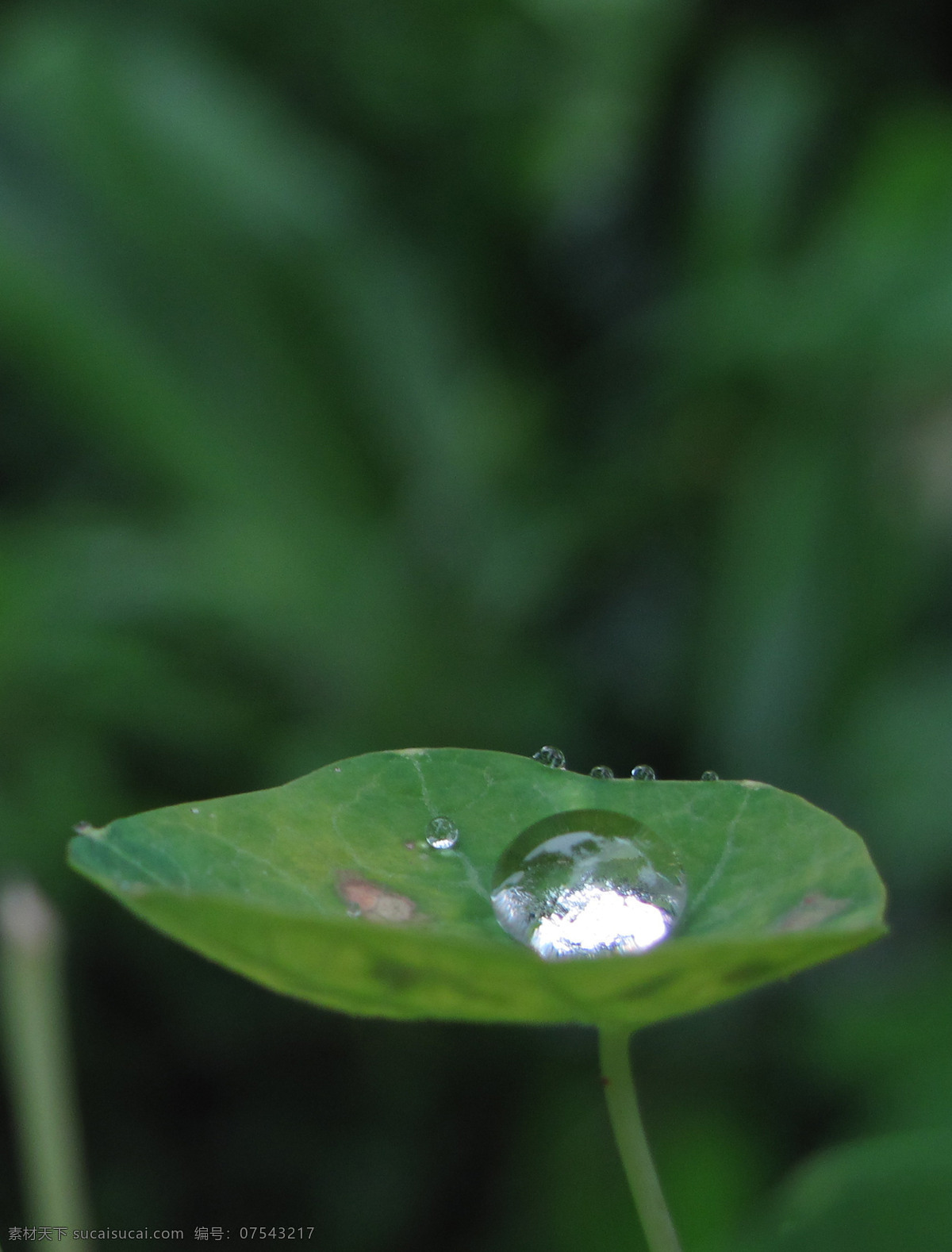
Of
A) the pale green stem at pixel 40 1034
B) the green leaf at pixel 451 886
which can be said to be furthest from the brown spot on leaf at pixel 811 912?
the pale green stem at pixel 40 1034

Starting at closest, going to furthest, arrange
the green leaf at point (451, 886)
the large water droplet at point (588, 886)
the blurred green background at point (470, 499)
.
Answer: the green leaf at point (451, 886) → the large water droplet at point (588, 886) → the blurred green background at point (470, 499)

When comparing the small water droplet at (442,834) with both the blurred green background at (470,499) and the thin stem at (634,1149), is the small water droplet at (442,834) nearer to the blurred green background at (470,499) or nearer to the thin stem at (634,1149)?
the thin stem at (634,1149)

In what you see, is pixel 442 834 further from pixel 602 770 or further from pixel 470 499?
pixel 470 499

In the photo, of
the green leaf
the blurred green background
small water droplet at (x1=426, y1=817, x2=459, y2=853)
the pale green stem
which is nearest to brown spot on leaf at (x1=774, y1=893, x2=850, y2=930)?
the green leaf

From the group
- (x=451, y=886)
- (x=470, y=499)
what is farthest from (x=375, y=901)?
(x=470, y=499)

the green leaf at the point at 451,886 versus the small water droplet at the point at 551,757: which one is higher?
the small water droplet at the point at 551,757

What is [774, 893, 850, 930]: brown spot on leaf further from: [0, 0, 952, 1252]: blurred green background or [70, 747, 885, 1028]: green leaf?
[0, 0, 952, 1252]: blurred green background
